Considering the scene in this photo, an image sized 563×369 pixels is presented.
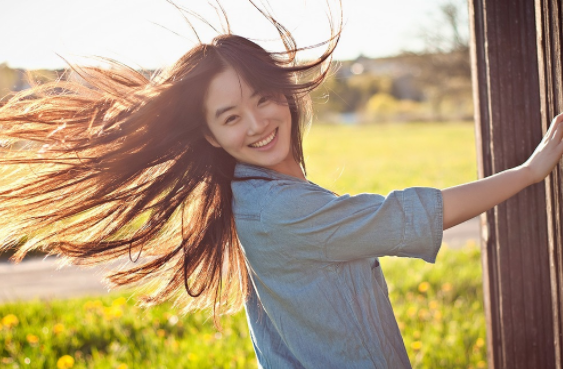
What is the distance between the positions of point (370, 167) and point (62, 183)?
43.5 ft

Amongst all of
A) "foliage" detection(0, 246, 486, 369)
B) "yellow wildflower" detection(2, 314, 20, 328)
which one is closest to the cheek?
"foliage" detection(0, 246, 486, 369)

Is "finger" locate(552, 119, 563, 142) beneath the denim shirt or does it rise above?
above

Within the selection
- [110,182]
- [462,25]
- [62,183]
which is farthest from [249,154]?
[462,25]

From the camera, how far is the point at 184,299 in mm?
2480

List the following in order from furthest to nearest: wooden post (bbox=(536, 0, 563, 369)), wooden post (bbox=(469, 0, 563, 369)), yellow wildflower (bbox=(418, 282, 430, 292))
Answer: yellow wildflower (bbox=(418, 282, 430, 292)), wooden post (bbox=(469, 0, 563, 369)), wooden post (bbox=(536, 0, 563, 369))

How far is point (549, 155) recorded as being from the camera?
1646 mm

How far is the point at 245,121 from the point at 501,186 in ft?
2.52

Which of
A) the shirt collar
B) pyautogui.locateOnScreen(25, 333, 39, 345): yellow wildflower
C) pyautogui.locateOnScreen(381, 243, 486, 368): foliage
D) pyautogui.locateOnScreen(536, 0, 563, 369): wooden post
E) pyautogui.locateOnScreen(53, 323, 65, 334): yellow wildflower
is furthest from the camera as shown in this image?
pyautogui.locateOnScreen(53, 323, 65, 334): yellow wildflower

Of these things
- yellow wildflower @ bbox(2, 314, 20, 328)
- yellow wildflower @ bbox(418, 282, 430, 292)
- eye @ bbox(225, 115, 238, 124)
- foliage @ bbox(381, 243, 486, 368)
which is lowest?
foliage @ bbox(381, 243, 486, 368)

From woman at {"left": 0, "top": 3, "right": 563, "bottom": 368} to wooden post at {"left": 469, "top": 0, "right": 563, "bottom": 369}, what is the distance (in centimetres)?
51

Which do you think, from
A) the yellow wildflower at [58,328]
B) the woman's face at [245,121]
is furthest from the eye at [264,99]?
the yellow wildflower at [58,328]

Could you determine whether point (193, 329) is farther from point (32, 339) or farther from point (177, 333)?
point (32, 339)

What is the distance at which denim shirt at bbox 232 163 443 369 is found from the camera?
165 centimetres

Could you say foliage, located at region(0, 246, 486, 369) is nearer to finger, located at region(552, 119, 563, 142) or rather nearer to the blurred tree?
finger, located at region(552, 119, 563, 142)
